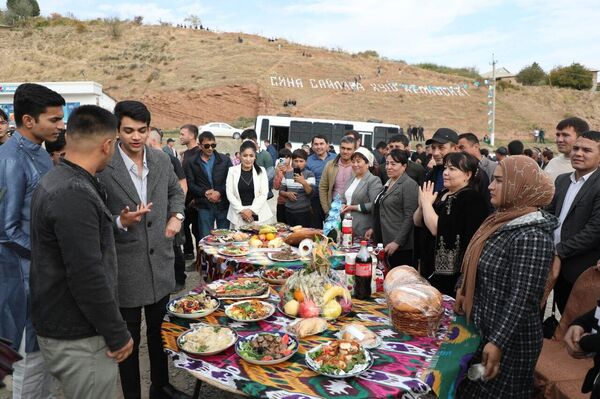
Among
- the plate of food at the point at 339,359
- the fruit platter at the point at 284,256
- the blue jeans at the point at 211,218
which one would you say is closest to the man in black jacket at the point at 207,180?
the blue jeans at the point at 211,218

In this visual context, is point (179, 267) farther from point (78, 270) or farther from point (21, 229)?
point (78, 270)

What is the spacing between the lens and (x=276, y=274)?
124 inches

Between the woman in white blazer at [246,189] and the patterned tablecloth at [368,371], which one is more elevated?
the woman in white blazer at [246,189]

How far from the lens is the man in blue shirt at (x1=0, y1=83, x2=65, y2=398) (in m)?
2.43

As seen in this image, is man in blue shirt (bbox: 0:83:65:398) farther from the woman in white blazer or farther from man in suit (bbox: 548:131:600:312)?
man in suit (bbox: 548:131:600:312)

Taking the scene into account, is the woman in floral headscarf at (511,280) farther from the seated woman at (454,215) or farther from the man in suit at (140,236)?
the man in suit at (140,236)

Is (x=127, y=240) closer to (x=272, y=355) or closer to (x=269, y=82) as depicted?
(x=272, y=355)

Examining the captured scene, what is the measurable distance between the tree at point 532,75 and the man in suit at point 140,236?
6238 centimetres

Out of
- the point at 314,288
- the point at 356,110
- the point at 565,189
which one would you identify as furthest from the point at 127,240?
the point at 356,110

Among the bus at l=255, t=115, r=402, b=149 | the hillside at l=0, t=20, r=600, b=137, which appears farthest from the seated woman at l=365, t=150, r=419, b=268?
the hillside at l=0, t=20, r=600, b=137

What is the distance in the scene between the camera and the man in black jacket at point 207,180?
19.2ft

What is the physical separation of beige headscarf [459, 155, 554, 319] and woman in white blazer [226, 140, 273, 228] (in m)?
3.38

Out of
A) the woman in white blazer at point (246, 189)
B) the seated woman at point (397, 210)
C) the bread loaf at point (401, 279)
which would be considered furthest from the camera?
the woman in white blazer at point (246, 189)

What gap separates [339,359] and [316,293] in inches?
24.4
